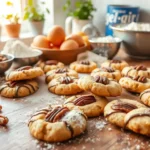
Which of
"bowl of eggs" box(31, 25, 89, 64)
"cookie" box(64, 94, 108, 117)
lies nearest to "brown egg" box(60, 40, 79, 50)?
"bowl of eggs" box(31, 25, 89, 64)

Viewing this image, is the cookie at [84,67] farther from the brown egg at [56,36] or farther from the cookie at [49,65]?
the brown egg at [56,36]

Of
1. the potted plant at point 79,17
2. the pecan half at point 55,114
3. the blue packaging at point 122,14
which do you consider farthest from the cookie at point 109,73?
the potted plant at point 79,17

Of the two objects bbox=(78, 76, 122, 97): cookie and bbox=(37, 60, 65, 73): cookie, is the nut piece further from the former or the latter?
bbox=(37, 60, 65, 73): cookie

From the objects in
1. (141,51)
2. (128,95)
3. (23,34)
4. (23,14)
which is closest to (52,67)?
(128,95)

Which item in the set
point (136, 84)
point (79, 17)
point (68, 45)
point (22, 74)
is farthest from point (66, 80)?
point (79, 17)

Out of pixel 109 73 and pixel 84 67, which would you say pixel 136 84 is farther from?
pixel 84 67

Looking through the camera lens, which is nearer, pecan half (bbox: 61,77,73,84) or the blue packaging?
pecan half (bbox: 61,77,73,84)
